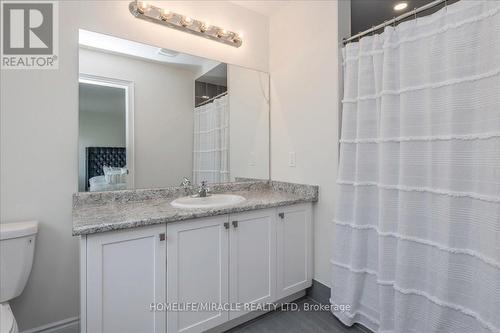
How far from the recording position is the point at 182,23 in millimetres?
1920

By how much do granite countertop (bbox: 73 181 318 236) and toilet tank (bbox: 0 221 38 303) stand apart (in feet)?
0.80

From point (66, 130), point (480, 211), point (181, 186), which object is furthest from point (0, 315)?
point (480, 211)

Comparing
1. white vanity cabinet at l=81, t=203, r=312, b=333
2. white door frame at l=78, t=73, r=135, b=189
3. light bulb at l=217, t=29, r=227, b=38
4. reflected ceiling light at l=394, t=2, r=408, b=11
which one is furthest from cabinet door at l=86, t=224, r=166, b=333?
reflected ceiling light at l=394, t=2, r=408, b=11

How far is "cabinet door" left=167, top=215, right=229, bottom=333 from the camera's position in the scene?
1.38 meters

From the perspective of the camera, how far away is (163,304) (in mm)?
1350

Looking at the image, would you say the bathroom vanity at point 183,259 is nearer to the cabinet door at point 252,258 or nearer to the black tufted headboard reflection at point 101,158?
the cabinet door at point 252,258

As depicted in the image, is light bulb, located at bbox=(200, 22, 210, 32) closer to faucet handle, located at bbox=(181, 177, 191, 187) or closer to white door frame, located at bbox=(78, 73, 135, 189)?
white door frame, located at bbox=(78, 73, 135, 189)

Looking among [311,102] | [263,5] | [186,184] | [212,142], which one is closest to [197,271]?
[186,184]

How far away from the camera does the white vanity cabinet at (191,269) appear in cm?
120

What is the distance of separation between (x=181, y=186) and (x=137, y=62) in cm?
98

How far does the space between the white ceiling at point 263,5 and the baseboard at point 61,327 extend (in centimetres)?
270

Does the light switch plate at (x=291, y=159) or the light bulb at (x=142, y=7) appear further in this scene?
the light switch plate at (x=291, y=159)

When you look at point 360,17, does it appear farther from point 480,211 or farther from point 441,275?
point 441,275

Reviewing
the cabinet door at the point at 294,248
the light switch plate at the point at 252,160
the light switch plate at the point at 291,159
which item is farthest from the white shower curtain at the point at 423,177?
the light switch plate at the point at 252,160
